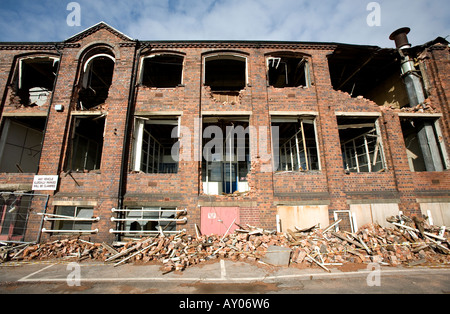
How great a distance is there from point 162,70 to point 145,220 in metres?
8.51

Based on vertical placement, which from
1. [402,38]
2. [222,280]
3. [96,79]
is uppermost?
[402,38]

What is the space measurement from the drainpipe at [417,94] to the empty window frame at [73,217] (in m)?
15.0

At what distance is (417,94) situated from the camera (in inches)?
380

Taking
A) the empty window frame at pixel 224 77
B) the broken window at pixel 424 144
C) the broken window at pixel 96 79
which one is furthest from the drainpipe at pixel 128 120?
the broken window at pixel 424 144

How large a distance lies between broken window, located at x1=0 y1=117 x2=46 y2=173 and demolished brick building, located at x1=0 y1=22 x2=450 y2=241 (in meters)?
0.06

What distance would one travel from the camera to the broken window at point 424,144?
Answer: 8898 millimetres

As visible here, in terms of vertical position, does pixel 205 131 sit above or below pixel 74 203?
above

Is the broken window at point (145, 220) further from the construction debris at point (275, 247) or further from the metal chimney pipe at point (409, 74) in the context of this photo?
the metal chimney pipe at point (409, 74)

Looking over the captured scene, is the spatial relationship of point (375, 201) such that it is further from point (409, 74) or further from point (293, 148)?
point (409, 74)

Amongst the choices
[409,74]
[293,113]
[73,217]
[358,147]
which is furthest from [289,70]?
[73,217]

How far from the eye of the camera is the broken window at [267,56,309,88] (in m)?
10.0

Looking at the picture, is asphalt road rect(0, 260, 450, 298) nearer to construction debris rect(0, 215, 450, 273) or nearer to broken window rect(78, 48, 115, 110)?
construction debris rect(0, 215, 450, 273)

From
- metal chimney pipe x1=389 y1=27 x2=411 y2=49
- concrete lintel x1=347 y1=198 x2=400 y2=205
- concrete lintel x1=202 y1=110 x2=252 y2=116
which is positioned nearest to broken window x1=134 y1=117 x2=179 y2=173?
concrete lintel x1=202 y1=110 x2=252 y2=116
